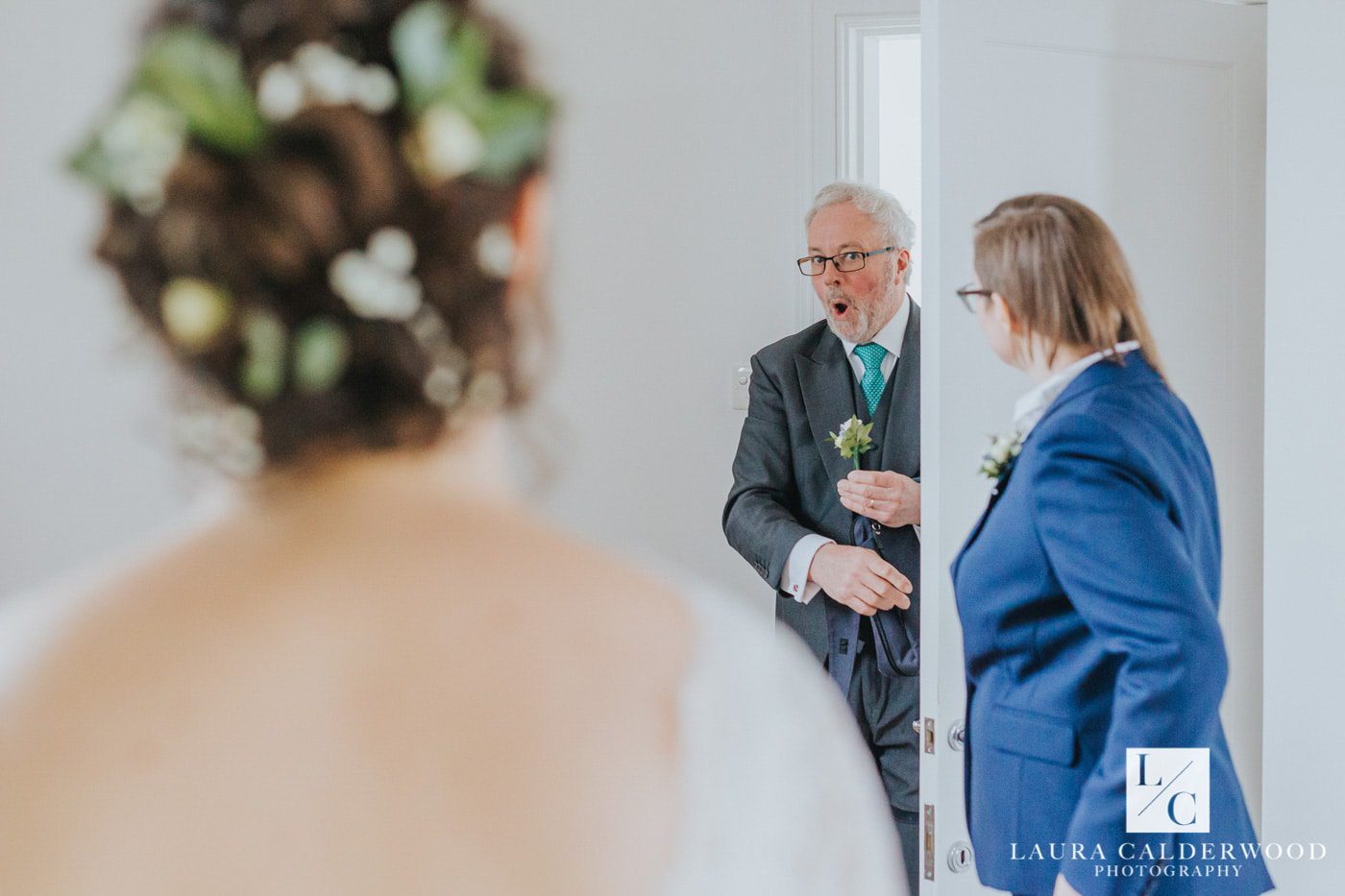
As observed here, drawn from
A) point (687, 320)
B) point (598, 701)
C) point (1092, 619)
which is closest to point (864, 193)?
point (687, 320)

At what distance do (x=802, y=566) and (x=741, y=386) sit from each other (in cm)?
44

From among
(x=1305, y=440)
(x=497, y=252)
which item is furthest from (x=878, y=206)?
(x=497, y=252)

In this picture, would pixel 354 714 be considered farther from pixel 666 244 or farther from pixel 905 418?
pixel 666 244

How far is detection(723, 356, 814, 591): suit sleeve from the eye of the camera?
5.89 ft

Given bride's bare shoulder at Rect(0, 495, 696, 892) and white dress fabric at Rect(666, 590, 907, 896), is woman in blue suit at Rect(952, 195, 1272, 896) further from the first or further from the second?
bride's bare shoulder at Rect(0, 495, 696, 892)

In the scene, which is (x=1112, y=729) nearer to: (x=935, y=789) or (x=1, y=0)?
(x=935, y=789)

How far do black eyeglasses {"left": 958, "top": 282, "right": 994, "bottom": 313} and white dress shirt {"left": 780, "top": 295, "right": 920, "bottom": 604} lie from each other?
0.44m

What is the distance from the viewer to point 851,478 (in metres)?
1.71

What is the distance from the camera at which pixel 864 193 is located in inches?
71.8

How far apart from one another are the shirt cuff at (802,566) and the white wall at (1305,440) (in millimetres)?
617

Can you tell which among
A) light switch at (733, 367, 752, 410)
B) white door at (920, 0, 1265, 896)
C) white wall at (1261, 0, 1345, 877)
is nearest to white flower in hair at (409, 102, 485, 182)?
white door at (920, 0, 1265, 896)

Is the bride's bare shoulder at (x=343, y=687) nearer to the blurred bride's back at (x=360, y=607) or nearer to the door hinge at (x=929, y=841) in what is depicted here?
the blurred bride's back at (x=360, y=607)

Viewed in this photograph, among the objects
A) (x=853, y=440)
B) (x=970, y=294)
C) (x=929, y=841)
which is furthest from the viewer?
(x=853, y=440)

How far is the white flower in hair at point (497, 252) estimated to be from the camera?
0.76 meters
